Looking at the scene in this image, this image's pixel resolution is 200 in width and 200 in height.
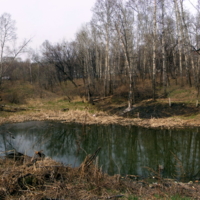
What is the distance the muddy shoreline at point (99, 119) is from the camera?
14426 millimetres

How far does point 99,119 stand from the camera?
54.9 feet

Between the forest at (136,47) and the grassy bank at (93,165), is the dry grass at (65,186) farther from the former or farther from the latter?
the forest at (136,47)

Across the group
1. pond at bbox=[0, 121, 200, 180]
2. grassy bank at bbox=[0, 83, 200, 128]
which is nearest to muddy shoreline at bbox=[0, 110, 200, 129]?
grassy bank at bbox=[0, 83, 200, 128]

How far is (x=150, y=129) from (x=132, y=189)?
9.05m

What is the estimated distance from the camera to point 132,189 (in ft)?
16.5

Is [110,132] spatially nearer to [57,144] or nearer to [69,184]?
[57,144]

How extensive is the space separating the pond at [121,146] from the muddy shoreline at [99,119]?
1010 mm

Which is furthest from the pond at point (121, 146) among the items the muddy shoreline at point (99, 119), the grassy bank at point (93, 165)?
the muddy shoreline at point (99, 119)

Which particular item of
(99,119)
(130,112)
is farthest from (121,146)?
(130,112)

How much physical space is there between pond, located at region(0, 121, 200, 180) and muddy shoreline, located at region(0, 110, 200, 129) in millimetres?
1010

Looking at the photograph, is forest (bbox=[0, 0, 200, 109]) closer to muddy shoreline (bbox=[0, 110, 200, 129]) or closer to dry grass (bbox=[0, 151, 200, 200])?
muddy shoreline (bbox=[0, 110, 200, 129])

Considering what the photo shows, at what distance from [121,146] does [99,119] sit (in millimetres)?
6473

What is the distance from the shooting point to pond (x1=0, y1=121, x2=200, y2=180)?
7.63 metres

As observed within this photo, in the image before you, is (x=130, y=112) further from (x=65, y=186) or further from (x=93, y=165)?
(x=65, y=186)
